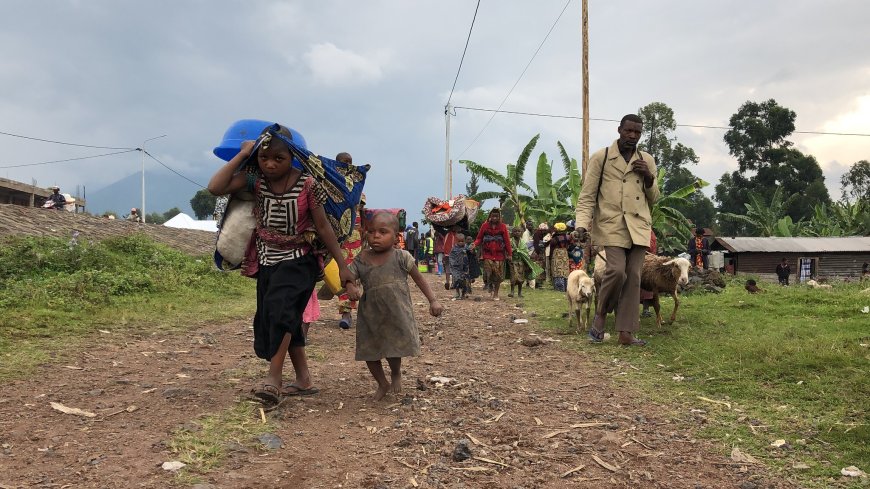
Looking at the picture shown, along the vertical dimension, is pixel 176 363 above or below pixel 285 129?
below

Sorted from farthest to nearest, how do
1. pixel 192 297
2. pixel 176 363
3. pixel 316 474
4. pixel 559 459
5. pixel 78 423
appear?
1. pixel 192 297
2. pixel 176 363
3. pixel 78 423
4. pixel 559 459
5. pixel 316 474

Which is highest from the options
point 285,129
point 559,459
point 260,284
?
point 285,129

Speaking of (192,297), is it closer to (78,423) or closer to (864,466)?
(78,423)

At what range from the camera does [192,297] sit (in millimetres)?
10555

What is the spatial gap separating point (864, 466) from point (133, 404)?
4.19 meters

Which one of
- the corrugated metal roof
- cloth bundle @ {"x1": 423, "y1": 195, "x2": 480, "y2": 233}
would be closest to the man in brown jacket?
cloth bundle @ {"x1": 423, "y1": 195, "x2": 480, "y2": 233}

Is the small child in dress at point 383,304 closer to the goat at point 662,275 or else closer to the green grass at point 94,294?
the green grass at point 94,294

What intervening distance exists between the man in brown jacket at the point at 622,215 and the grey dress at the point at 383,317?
288 centimetres

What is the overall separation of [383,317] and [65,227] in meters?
11.8

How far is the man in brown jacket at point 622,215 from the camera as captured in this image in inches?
251

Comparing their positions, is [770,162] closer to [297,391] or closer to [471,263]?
[471,263]

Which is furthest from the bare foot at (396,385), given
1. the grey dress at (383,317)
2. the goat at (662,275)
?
the goat at (662,275)

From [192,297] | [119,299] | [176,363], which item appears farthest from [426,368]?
[192,297]

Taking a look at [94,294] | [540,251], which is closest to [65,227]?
[94,294]
